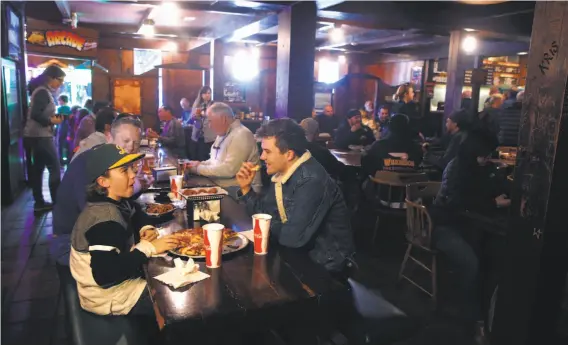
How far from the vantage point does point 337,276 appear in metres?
2.57

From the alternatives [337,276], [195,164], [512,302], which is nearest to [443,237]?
[512,302]

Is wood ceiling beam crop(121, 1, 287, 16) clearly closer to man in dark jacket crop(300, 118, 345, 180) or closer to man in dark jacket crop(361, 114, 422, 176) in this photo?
man in dark jacket crop(300, 118, 345, 180)

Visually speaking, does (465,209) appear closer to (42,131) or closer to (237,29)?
(42,131)

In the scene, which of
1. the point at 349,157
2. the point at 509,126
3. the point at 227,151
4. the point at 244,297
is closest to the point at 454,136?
the point at 349,157

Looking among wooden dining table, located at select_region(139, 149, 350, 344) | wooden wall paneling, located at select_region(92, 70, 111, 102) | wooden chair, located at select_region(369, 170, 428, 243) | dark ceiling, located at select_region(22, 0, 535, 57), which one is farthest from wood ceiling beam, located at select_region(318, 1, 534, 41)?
wooden wall paneling, located at select_region(92, 70, 111, 102)

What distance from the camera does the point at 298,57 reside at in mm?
6730

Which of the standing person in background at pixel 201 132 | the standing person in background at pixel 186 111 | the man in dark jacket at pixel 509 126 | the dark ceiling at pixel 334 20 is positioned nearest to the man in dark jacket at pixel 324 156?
the dark ceiling at pixel 334 20

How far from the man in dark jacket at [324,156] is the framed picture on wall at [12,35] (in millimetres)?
4893

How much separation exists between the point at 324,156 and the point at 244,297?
3.71m

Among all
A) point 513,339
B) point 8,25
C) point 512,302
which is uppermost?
point 8,25

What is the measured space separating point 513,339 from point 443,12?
6782 millimetres

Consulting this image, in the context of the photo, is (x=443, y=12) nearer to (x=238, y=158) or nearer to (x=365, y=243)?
(x=365, y=243)

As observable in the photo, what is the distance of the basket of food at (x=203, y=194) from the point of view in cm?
281

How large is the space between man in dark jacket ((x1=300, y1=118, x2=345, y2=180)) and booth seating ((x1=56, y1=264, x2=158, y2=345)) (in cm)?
331
